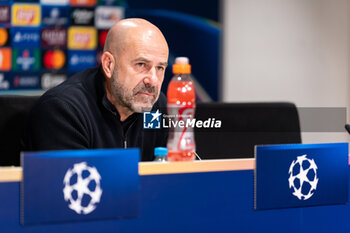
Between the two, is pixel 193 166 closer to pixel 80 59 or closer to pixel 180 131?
pixel 180 131

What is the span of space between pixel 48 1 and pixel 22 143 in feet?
4.70

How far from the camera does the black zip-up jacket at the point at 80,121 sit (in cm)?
150

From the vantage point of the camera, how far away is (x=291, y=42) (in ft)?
11.0

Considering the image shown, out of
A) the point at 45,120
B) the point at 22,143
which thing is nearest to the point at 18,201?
the point at 45,120

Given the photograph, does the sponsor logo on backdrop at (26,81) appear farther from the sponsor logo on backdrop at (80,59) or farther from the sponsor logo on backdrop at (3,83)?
the sponsor logo on backdrop at (80,59)

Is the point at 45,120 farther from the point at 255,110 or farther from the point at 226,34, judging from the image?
the point at 226,34

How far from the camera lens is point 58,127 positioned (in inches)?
59.0

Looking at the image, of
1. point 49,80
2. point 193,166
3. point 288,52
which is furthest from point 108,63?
point 288,52

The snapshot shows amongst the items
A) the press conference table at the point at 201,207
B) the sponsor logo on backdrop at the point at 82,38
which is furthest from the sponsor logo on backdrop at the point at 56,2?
the press conference table at the point at 201,207

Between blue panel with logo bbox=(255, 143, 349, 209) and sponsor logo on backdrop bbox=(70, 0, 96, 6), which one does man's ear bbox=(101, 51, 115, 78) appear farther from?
sponsor logo on backdrop bbox=(70, 0, 96, 6)

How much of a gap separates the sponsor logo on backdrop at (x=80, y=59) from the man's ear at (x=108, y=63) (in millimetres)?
1401

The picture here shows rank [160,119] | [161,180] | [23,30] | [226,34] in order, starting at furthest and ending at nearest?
[226,34]
[23,30]
[160,119]
[161,180]

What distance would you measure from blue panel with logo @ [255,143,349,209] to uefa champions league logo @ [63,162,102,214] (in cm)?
33

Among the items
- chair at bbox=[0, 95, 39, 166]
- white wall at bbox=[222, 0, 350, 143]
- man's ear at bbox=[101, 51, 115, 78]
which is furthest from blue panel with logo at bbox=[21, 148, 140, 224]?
white wall at bbox=[222, 0, 350, 143]
